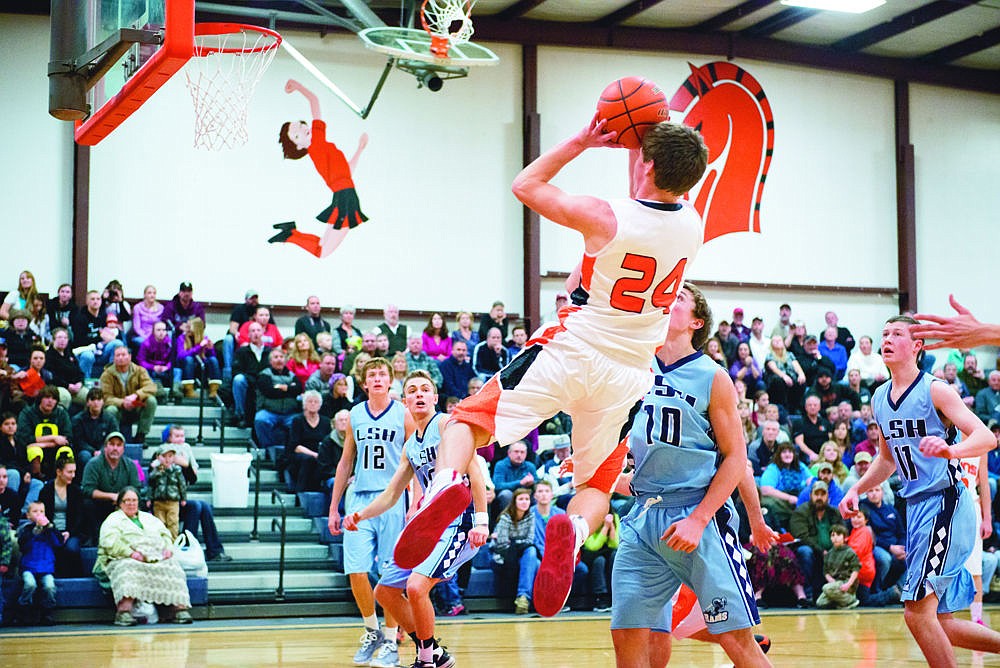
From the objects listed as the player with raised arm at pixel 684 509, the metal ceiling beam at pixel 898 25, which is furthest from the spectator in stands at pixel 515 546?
the metal ceiling beam at pixel 898 25

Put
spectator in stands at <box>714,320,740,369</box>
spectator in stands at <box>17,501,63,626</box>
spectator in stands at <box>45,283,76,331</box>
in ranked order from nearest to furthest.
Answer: spectator in stands at <box>17,501,63,626</box> < spectator in stands at <box>45,283,76,331</box> < spectator in stands at <box>714,320,740,369</box>

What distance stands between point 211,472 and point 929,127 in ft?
50.0

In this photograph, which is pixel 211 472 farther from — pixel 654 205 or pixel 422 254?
pixel 654 205

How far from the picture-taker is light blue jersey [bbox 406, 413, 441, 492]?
25.9 feet

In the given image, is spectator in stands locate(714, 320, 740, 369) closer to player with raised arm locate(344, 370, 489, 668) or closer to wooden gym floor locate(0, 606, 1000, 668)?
wooden gym floor locate(0, 606, 1000, 668)

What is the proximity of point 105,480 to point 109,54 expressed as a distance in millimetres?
6237

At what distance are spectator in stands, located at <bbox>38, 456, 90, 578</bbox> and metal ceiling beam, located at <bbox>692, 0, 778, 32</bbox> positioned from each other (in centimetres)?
1315

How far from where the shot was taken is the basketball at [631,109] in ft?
15.9

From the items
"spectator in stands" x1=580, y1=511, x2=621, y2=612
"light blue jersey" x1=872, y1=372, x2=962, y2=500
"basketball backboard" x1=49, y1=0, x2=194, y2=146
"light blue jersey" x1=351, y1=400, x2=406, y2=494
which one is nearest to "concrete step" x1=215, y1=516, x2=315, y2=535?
"spectator in stands" x1=580, y1=511, x2=621, y2=612

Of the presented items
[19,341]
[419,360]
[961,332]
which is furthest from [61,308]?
[961,332]

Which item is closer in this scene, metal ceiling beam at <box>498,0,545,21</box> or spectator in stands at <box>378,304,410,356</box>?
spectator in stands at <box>378,304,410,356</box>

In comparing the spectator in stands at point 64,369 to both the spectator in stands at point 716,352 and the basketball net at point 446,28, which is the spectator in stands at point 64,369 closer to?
the basketball net at point 446,28

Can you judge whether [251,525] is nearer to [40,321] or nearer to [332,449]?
[332,449]

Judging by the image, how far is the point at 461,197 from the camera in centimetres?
1938
